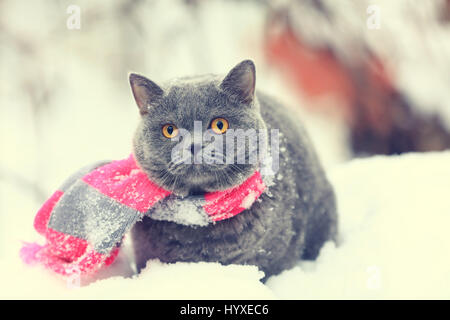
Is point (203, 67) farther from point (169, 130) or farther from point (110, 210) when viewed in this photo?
point (110, 210)

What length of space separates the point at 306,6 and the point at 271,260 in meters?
1.53

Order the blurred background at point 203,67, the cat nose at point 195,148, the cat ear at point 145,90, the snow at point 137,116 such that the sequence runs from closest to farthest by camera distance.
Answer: the cat nose at point 195,148, the cat ear at point 145,90, the snow at point 137,116, the blurred background at point 203,67

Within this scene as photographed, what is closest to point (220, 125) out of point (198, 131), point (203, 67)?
point (198, 131)

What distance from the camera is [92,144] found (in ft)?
7.86

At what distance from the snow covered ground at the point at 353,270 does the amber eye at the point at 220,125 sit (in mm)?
369

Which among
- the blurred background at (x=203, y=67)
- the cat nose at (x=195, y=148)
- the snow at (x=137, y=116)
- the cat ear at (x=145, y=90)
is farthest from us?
the blurred background at (x=203, y=67)

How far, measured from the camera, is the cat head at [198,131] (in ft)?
3.23

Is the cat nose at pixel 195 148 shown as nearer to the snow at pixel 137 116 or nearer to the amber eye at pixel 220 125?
the amber eye at pixel 220 125

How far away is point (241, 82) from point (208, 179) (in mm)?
285

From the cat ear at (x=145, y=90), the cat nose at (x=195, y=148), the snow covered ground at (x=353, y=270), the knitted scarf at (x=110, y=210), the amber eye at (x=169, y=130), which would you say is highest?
the cat ear at (x=145, y=90)

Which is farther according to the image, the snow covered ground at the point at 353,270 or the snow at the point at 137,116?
the snow at the point at 137,116

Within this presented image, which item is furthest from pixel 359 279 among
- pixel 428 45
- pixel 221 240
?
pixel 428 45

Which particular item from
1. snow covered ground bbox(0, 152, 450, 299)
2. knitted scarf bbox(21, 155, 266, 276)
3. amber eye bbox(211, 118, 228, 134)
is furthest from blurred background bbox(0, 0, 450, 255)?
amber eye bbox(211, 118, 228, 134)

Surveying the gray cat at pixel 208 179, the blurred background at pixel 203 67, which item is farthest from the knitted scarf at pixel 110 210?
the blurred background at pixel 203 67
